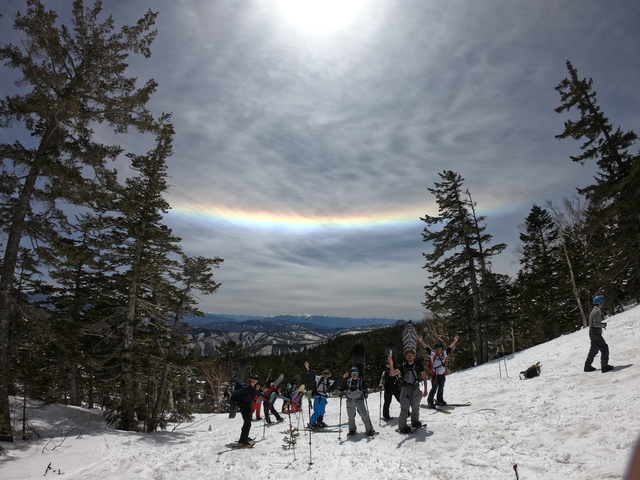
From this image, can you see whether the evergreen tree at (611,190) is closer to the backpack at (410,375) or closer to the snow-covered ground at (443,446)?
the snow-covered ground at (443,446)

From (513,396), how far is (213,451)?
32.1 feet

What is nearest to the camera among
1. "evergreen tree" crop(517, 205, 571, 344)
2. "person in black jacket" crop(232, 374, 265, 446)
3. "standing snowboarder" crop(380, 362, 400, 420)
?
"person in black jacket" crop(232, 374, 265, 446)

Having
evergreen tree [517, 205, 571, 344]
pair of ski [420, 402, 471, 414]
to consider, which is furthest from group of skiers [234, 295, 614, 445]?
evergreen tree [517, 205, 571, 344]

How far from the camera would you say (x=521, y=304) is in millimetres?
42875

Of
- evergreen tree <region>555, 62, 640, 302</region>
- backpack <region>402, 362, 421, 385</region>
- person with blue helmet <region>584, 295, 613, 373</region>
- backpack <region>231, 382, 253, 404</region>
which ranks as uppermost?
evergreen tree <region>555, 62, 640, 302</region>

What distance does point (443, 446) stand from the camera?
7.69 m

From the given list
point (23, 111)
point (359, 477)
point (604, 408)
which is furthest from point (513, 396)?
point (23, 111)

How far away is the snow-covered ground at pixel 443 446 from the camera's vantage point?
248 inches

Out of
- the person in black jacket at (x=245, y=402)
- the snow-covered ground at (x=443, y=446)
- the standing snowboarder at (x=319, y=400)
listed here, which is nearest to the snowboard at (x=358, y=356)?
the standing snowboarder at (x=319, y=400)

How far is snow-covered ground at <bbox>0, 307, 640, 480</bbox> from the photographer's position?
6297 mm

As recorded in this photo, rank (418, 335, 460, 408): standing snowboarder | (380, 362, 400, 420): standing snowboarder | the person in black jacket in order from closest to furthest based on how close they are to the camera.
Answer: the person in black jacket, (380, 362, 400, 420): standing snowboarder, (418, 335, 460, 408): standing snowboarder

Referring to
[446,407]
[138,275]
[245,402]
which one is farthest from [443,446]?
[138,275]

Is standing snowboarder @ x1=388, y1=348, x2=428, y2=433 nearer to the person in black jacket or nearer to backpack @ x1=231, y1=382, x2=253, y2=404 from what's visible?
the person in black jacket

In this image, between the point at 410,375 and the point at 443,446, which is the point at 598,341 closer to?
the point at 410,375
